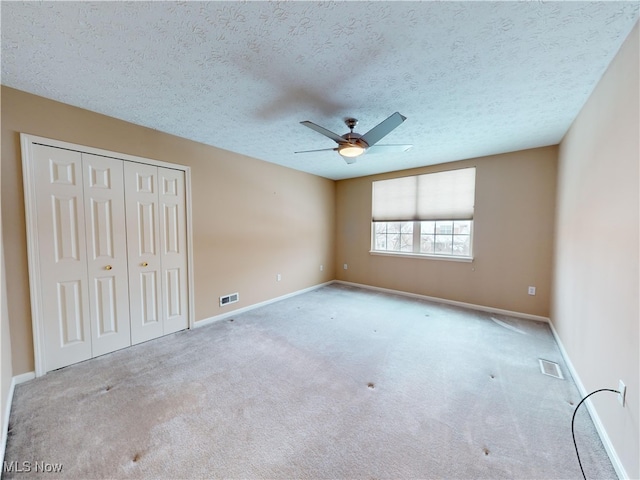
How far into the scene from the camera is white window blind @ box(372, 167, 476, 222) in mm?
3986

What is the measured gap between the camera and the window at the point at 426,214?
4.03 meters

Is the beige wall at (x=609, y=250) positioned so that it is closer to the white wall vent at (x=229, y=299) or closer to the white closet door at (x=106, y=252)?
the white wall vent at (x=229, y=299)

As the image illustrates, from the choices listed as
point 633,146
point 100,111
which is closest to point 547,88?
point 633,146

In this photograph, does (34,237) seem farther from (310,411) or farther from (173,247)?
(310,411)

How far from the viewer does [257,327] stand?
323cm

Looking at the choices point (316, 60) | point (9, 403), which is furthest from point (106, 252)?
point (316, 60)

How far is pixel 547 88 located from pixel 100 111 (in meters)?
4.01

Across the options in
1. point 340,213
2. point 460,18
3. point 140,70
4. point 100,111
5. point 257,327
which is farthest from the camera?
point 340,213

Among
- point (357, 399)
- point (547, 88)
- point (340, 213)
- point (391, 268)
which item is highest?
point (547, 88)

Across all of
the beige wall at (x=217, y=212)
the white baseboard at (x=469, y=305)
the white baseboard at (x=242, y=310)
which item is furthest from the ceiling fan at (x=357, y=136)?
the white baseboard at (x=469, y=305)

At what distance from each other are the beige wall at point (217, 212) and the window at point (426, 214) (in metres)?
1.22

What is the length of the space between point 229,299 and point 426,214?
364 cm

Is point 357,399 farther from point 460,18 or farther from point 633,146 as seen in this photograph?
point 460,18

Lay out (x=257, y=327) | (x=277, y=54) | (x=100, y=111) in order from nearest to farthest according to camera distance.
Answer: (x=277, y=54) → (x=100, y=111) → (x=257, y=327)
